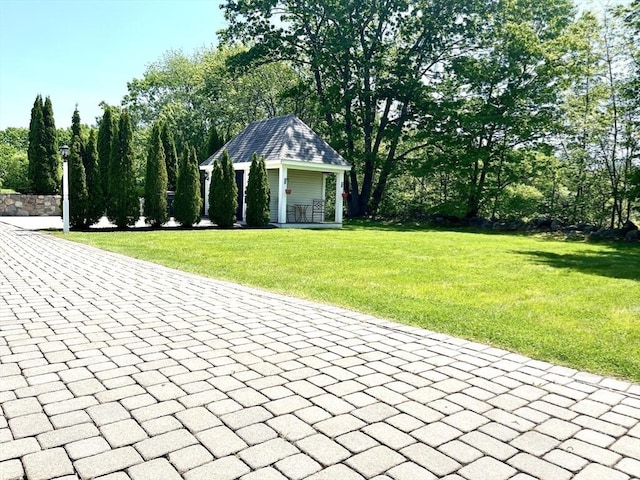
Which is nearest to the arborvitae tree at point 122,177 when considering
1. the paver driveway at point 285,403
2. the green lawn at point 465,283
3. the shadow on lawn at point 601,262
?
the green lawn at point 465,283

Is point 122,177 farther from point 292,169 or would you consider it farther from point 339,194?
point 339,194

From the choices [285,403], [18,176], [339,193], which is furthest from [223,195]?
[18,176]

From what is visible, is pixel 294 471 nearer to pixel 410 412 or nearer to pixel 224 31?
pixel 410 412

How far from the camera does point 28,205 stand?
22.3m

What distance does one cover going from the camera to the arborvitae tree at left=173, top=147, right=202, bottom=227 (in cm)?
1636

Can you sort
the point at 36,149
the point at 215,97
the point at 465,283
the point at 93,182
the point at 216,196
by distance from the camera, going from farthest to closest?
the point at 215,97 < the point at 36,149 < the point at 216,196 < the point at 93,182 < the point at 465,283

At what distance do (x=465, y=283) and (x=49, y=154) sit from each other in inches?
954

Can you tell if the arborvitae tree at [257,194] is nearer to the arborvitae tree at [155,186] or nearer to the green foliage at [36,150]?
the arborvitae tree at [155,186]

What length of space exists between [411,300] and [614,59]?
20.1 meters

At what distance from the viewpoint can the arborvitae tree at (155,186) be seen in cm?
1565

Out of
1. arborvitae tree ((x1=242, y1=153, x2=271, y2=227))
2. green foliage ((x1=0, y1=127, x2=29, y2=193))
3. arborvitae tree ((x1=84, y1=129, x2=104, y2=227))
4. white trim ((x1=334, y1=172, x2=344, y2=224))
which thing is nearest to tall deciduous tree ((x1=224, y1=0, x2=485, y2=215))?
white trim ((x1=334, y1=172, x2=344, y2=224))

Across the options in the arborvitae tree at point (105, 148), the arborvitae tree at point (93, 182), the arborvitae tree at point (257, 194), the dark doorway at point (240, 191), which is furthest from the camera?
the dark doorway at point (240, 191)

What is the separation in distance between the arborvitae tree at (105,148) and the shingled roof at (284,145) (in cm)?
506

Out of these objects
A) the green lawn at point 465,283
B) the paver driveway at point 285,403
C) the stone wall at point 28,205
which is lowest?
the paver driveway at point 285,403
